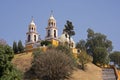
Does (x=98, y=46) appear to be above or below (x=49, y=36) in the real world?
below

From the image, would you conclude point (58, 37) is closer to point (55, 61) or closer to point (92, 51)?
point (92, 51)

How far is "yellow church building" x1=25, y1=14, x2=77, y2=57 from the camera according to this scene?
66.1 m

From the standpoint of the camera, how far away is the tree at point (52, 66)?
161 ft

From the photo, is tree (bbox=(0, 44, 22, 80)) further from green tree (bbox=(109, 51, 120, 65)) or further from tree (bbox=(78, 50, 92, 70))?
green tree (bbox=(109, 51, 120, 65))

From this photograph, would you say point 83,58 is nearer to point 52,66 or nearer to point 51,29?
point 52,66

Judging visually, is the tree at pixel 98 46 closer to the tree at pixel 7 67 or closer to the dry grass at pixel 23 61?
the dry grass at pixel 23 61

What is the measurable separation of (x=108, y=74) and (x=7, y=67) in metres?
24.5

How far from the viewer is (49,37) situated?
2628 inches

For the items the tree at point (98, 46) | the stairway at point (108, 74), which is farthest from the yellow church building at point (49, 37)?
the stairway at point (108, 74)

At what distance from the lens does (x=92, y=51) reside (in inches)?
2726

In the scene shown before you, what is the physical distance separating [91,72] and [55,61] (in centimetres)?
956

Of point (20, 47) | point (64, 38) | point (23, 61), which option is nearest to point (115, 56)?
point (64, 38)

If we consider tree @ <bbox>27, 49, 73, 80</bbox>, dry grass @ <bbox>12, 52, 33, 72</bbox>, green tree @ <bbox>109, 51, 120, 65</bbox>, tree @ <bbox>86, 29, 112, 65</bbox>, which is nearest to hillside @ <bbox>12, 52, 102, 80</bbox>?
dry grass @ <bbox>12, 52, 33, 72</bbox>

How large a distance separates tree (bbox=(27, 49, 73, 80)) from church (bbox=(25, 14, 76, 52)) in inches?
537
